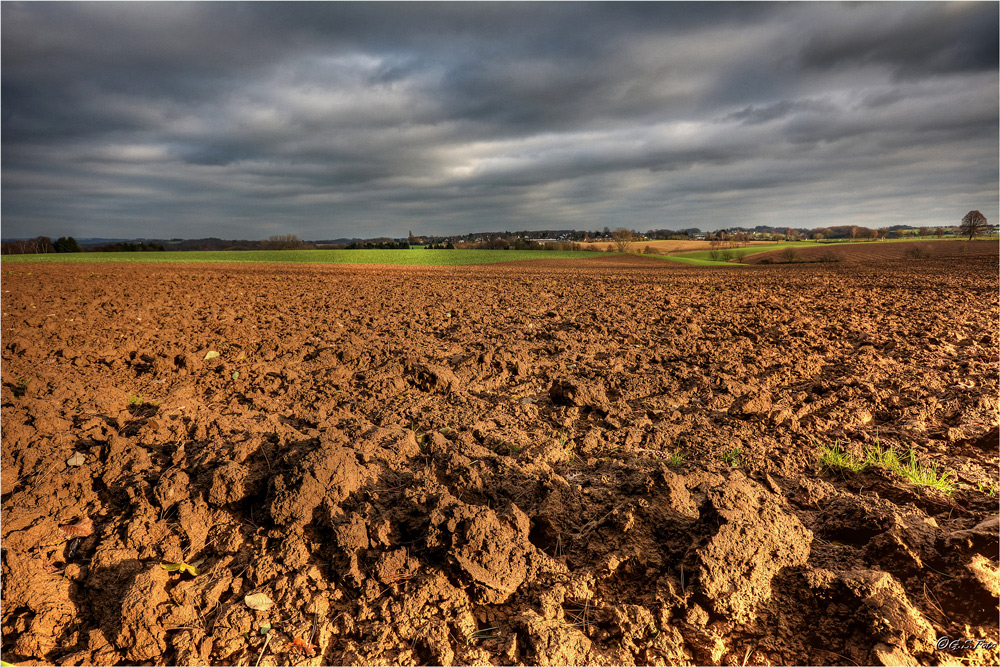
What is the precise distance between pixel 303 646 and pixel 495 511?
1.27 metres

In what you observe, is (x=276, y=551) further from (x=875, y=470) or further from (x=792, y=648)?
(x=875, y=470)

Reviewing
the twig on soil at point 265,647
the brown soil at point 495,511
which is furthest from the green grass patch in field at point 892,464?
A: the twig on soil at point 265,647

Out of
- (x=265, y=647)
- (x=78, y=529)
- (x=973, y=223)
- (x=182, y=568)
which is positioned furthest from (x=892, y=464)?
(x=973, y=223)

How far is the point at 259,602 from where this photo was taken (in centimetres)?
259

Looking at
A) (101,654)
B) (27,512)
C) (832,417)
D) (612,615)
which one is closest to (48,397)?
(27,512)

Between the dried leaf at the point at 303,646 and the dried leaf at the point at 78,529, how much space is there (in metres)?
1.85

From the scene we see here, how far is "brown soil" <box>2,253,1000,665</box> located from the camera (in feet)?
7.86

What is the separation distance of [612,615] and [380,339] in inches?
251

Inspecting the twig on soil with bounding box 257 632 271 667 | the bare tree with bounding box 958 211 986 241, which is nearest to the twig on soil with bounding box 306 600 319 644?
the twig on soil with bounding box 257 632 271 667

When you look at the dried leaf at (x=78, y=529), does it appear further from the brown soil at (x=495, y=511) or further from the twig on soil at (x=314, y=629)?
the twig on soil at (x=314, y=629)

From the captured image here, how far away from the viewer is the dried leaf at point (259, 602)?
2562mm

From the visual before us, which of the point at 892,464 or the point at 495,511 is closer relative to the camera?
the point at 495,511

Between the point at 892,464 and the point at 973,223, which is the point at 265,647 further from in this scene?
the point at 973,223

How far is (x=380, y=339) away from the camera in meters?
8.10
